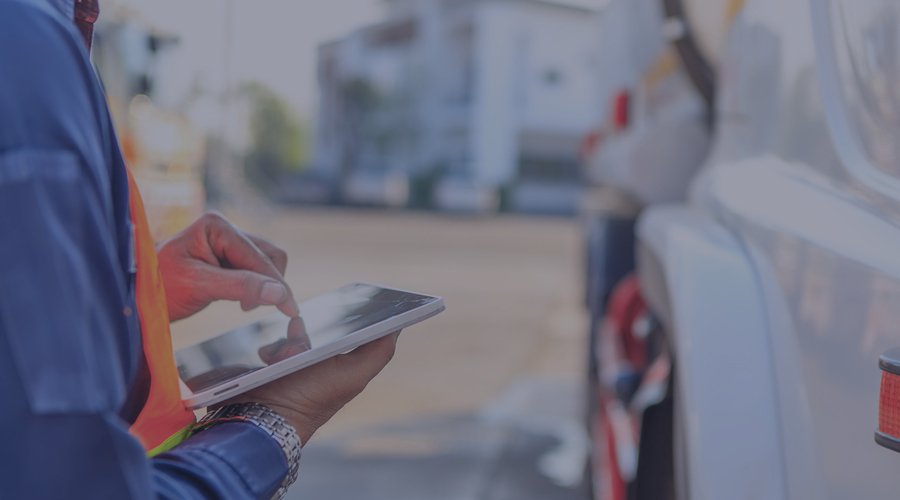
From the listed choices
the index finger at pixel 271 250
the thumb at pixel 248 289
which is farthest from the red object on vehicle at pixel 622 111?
the thumb at pixel 248 289

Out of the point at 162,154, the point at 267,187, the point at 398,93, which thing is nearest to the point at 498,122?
the point at 398,93

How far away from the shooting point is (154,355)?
1028mm

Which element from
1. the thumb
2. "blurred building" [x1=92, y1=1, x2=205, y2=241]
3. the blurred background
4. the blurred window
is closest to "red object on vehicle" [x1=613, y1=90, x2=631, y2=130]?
the blurred background

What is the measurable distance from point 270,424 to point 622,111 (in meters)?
3.63

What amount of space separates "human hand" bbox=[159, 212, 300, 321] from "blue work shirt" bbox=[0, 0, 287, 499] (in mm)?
Result: 425

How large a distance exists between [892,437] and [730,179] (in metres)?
1.01

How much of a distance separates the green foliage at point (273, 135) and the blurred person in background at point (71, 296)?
4159 centimetres

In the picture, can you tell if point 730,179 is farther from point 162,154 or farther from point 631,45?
point 162,154

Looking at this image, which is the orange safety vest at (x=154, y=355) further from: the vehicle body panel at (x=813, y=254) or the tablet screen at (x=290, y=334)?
the vehicle body panel at (x=813, y=254)

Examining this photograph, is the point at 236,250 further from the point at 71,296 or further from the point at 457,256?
the point at 457,256

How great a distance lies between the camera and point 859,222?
1349mm

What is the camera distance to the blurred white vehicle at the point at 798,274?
127cm

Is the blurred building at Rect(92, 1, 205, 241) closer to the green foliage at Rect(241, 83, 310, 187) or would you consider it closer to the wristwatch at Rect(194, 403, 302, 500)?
the wristwatch at Rect(194, 403, 302, 500)

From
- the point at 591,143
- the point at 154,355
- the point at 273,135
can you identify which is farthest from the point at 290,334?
the point at 273,135
